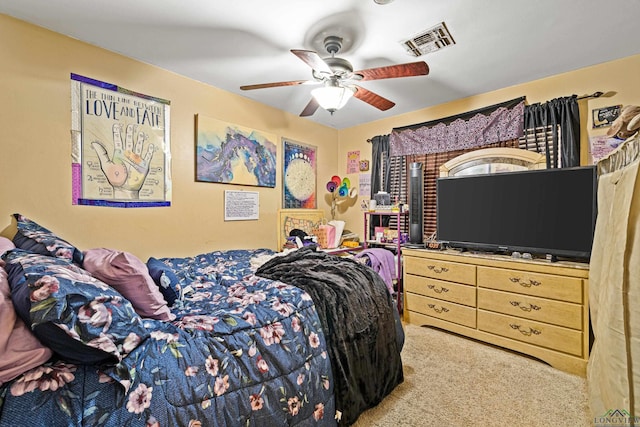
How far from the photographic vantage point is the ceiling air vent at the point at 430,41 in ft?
6.80

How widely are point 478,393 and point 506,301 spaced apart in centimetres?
92

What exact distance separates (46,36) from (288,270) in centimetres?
248

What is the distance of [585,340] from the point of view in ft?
6.80

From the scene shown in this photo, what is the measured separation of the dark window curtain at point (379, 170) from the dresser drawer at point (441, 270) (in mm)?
961

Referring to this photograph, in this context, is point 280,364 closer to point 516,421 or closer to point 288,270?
point 288,270

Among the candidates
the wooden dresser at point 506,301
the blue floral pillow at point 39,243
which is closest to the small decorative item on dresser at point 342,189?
the wooden dresser at point 506,301

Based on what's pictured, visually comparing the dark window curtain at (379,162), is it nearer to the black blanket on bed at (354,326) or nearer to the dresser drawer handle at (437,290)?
the dresser drawer handle at (437,290)

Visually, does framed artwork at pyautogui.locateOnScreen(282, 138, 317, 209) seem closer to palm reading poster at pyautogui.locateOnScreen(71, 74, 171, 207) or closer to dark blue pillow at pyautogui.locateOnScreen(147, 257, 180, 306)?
palm reading poster at pyautogui.locateOnScreen(71, 74, 171, 207)

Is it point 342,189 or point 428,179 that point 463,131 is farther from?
point 342,189

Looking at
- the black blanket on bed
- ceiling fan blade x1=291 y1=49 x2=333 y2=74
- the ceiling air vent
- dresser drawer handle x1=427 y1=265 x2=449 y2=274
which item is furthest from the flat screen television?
ceiling fan blade x1=291 y1=49 x2=333 y2=74

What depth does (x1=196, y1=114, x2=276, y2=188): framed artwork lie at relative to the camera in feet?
9.75

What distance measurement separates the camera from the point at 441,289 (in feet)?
9.27

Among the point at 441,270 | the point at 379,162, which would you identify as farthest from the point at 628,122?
the point at 379,162

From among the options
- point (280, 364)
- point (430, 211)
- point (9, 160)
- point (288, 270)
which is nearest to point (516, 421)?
point (280, 364)
